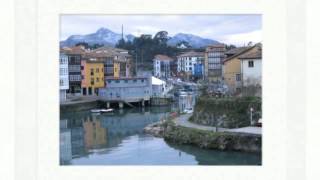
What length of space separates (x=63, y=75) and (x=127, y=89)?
36cm

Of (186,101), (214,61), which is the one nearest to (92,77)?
(186,101)

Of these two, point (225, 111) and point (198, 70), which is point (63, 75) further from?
point (225, 111)

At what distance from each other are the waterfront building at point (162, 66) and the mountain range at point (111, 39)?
9 centimetres

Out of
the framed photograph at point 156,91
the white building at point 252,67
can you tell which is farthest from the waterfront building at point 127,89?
the white building at point 252,67

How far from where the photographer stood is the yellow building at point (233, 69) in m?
3.30

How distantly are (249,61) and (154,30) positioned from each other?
1.78 feet

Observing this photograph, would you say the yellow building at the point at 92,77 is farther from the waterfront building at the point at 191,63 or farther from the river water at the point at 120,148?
the waterfront building at the point at 191,63
